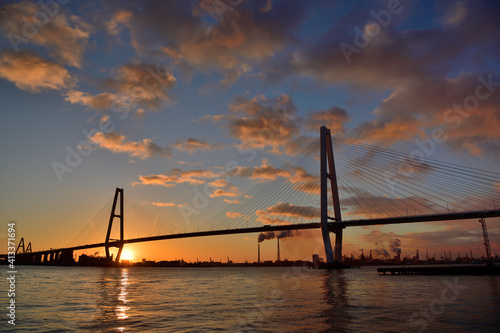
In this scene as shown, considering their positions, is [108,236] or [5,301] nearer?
[5,301]

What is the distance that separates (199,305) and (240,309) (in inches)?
142

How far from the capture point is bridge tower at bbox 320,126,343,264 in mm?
66125

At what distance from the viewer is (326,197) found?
6638 centimetres

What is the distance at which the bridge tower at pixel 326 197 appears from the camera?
66.1 meters

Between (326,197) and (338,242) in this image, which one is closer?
(326,197)

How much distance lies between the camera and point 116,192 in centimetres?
11488

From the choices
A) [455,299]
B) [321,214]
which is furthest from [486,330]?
[321,214]

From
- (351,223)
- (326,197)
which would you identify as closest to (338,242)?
(351,223)

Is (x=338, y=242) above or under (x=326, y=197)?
under

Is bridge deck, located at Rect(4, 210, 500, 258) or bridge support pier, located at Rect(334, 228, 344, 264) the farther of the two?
bridge support pier, located at Rect(334, 228, 344, 264)

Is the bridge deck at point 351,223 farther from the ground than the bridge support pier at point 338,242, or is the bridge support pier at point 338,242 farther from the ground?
the bridge deck at point 351,223

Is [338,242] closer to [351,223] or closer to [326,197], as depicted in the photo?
[351,223]

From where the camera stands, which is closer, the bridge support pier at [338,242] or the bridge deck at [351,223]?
the bridge deck at [351,223]

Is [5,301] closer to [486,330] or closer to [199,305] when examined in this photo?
[199,305]
